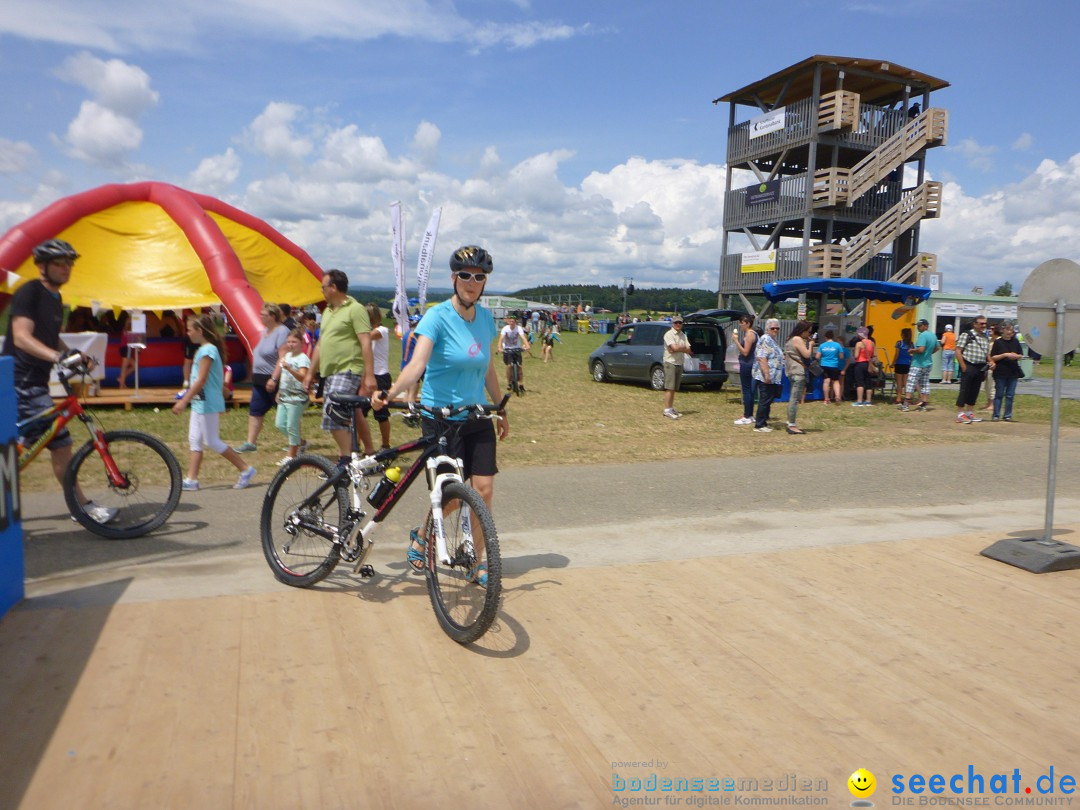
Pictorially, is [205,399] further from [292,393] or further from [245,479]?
[292,393]

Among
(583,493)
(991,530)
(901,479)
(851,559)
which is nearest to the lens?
(851,559)

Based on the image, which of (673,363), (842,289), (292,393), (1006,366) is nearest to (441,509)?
(292,393)

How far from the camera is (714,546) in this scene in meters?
5.89

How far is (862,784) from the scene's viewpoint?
2.90m

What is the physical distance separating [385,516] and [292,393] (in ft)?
14.1

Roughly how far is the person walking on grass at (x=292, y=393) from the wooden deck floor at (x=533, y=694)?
3.68 m

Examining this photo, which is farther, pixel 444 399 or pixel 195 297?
pixel 195 297

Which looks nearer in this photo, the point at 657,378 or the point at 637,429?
the point at 637,429

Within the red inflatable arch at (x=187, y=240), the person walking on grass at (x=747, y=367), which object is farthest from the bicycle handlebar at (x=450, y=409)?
the red inflatable arch at (x=187, y=240)

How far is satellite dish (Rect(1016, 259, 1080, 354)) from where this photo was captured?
18.0ft

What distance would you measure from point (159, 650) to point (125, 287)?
12134 millimetres

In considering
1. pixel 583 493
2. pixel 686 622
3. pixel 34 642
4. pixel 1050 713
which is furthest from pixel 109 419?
pixel 1050 713

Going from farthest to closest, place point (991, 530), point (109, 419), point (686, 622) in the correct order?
point (109, 419) < point (991, 530) < point (686, 622)

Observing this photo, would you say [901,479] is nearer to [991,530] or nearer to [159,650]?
[991,530]
